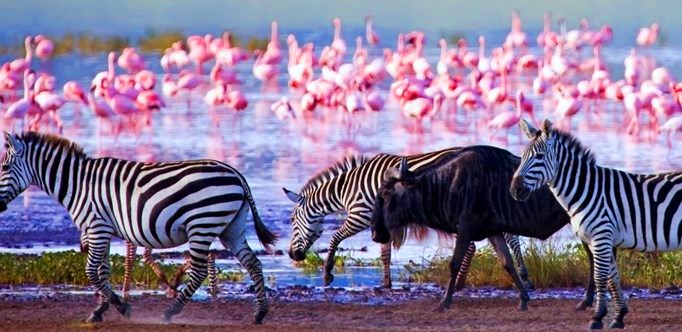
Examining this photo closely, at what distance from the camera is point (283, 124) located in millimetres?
23031

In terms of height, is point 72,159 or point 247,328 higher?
point 72,159

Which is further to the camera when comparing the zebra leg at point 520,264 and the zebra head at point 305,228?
the zebra head at point 305,228

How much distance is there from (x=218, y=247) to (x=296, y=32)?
31412mm

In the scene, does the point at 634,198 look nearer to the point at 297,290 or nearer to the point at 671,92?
the point at 297,290

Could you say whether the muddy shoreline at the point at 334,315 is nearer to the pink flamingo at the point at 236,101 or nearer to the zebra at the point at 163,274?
the zebra at the point at 163,274

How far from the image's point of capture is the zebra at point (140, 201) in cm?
902

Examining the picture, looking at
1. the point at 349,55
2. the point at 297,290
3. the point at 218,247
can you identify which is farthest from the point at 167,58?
the point at 297,290

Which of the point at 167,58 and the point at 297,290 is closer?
the point at 297,290

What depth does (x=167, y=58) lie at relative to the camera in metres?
31.3

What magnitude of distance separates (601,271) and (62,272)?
391cm

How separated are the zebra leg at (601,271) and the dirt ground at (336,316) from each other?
0.16 meters

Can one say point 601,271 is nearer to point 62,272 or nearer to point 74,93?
point 62,272

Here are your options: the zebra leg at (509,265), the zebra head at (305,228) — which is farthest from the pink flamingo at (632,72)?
the zebra leg at (509,265)

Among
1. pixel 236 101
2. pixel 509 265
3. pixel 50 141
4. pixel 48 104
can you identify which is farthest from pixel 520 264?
pixel 48 104
